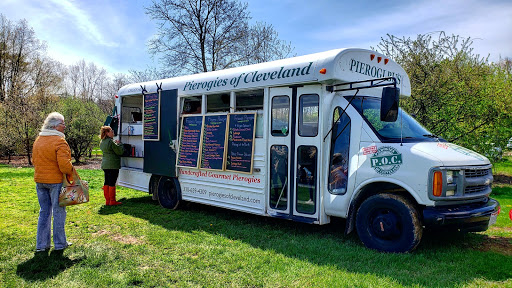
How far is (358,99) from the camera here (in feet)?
19.1

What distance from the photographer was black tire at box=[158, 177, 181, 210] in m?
8.20

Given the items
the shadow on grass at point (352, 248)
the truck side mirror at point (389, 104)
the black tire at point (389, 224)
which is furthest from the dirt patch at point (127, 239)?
the truck side mirror at point (389, 104)

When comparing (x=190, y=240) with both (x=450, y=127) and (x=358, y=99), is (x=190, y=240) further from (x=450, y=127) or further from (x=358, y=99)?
(x=450, y=127)

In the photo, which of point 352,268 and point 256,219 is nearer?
point 352,268

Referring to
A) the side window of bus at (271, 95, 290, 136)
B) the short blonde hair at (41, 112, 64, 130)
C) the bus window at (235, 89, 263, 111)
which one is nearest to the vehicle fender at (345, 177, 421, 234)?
A: the side window of bus at (271, 95, 290, 136)

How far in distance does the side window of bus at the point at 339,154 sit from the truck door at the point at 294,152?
233 mm

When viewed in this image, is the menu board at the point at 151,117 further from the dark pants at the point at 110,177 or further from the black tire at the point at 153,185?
the dark pants at the point at 110,177

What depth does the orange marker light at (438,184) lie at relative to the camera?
4645 mm

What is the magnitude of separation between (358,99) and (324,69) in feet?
2.46

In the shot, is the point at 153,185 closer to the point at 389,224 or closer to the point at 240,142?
the point at 240,142

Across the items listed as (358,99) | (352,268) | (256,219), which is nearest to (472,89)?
(358,99)

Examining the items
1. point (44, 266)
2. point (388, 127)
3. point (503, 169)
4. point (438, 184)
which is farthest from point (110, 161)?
point (503, 169)

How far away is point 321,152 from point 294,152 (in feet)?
1.59

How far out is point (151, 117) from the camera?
27.8 feet
